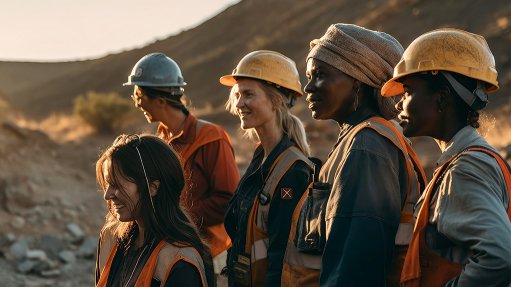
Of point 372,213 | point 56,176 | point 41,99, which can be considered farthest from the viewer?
point 41,99

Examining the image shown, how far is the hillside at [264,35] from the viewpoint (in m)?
33.6

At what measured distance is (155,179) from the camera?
3436 millimetres

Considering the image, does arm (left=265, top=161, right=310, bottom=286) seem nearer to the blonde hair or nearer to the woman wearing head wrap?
the blonde hair

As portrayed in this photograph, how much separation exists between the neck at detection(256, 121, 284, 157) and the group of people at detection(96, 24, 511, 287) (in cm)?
27

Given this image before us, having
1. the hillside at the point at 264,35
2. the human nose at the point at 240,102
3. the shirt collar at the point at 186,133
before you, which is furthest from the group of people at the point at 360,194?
the hillside at the point at 264,35

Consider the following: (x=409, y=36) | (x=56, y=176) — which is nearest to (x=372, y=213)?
(x=56, y=176)

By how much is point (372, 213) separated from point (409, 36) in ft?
110

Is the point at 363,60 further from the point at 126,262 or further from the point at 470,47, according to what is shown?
the point at 126,262

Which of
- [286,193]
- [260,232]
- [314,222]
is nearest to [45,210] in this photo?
[260,232]

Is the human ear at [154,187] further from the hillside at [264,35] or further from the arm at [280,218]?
the hillside at [264,35]

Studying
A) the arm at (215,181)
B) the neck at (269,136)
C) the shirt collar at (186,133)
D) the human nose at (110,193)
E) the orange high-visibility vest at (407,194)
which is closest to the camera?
the orange high-visibility vest at (407,194)

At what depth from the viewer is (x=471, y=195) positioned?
2650mm

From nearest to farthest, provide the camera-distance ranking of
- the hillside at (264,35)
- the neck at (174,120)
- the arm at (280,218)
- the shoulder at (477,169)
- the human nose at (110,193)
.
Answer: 1. the shoulder at (477,169)
2. the human nose at (110,193)
3. the arm at (280,218)
4. the neck at (174,120)
5. the hillside at (264,35)

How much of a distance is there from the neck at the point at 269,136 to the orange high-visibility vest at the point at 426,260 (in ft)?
6.34
